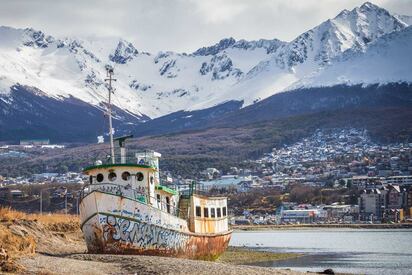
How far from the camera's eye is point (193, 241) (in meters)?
45.2

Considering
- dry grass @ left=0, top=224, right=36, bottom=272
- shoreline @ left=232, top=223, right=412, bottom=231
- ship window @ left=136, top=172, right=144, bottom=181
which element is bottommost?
dry grass @ left=0, top=224, right=36, bottom=272

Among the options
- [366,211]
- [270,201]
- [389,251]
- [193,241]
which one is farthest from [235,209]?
[193,241]

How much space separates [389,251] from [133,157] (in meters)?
36.7

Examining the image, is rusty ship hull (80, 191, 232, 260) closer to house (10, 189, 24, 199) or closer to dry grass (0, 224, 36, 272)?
dry grass (0, 224, 36, 272)

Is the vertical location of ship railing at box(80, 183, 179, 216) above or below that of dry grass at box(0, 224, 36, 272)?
above

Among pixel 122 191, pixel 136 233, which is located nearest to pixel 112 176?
pixel 122 191

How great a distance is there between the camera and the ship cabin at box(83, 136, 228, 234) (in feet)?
135

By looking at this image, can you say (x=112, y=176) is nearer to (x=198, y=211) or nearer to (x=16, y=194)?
(x=198, y=211)

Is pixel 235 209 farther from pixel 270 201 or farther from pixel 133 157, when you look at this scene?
pixel 133 157

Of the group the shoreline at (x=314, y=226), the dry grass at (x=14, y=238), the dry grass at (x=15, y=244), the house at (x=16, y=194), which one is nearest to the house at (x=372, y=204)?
the shoreline at (x=314, y=226)

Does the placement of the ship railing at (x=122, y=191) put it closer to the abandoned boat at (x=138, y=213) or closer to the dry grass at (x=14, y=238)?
the abandoned boat at (x=138, y=213)

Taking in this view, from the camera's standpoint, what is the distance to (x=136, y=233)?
39.7 metres

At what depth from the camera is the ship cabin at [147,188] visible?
41.3m

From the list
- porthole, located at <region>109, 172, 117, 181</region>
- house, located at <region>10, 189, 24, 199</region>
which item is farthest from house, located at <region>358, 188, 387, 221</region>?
porthole, located at <region>109, 172, 117, 181</region>
